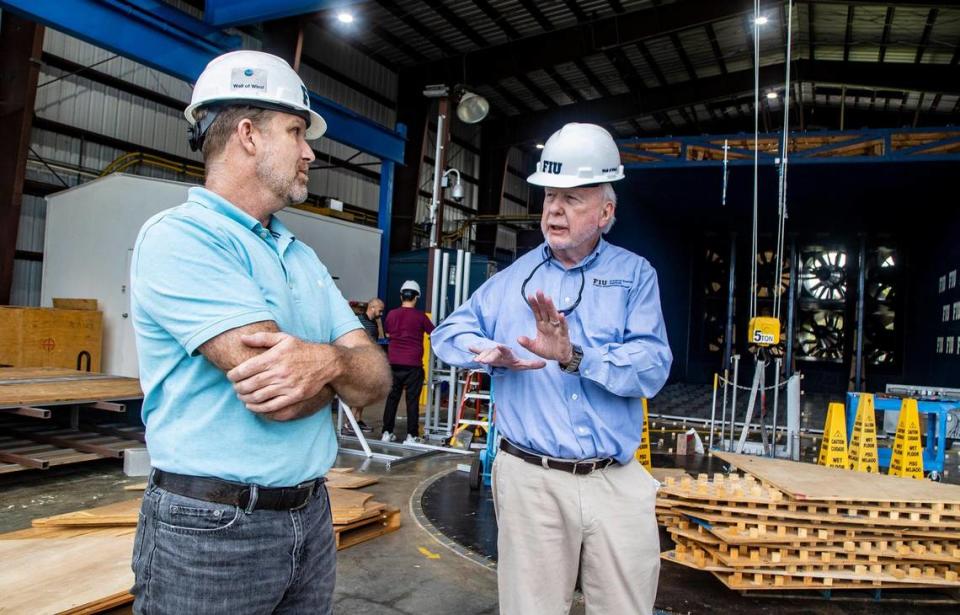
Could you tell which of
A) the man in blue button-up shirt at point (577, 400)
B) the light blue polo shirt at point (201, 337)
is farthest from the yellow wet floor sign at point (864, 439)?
the light blue polo shirt at point (201, 337)

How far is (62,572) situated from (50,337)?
292 inches

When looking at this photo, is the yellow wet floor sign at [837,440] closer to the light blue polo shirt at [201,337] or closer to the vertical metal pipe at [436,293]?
the vertical metal pipe at [436,293]

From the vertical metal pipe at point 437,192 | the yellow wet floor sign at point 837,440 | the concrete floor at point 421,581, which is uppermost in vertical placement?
the vertical metal pipe at point 437,192

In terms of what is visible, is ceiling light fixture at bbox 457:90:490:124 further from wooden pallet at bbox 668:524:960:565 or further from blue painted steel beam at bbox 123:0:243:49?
wooden pallet at bbox 668:524:960:565

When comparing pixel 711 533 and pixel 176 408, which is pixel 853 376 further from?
pixel 176 408

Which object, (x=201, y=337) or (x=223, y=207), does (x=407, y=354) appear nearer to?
(x=223, y=207)

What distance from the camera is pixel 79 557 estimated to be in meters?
3.12

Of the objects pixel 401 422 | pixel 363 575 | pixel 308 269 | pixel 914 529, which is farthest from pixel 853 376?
pixel 308 269

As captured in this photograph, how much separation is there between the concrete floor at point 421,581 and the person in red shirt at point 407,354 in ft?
9.15

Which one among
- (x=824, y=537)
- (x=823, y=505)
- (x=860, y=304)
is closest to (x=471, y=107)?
(x=823, y=505)

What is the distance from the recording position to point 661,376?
2.01 m

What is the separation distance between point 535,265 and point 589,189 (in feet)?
1.07

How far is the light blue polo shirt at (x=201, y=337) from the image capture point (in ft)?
4.25

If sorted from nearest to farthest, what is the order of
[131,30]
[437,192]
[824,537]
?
[824,537] → [131,30] → [437,192]
